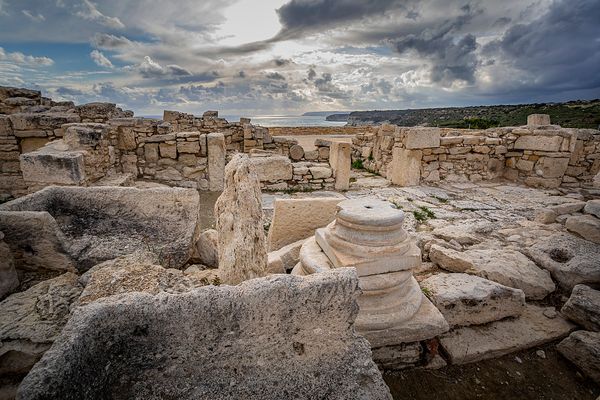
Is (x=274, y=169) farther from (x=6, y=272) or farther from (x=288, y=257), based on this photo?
(x=6, y=272)

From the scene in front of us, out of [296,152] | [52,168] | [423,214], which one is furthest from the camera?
[296,152]

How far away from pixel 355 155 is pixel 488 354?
8.55 meters

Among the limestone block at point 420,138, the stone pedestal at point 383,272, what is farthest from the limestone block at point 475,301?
the limestone block at point 420,138

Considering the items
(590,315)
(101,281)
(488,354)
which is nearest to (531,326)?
(590,315)

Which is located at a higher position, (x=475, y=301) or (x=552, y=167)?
(x=552, y=167)

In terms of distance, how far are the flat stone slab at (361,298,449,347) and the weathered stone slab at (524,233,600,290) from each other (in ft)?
5.48

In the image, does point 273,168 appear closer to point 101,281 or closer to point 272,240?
point 272,240

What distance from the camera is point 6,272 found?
6.93 ft

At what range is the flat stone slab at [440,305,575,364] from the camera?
8.29 ft

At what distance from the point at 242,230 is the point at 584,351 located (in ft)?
9.18

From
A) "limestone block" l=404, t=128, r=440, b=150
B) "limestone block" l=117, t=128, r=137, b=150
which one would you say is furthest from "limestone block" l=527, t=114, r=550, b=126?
"limestone block" l=117, t=128, r=137, b=150

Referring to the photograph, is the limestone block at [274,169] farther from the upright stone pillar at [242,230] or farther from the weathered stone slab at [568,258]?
the weathered stone slab at [568,258]

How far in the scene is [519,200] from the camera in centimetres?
601

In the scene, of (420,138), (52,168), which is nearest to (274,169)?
(420,138)
